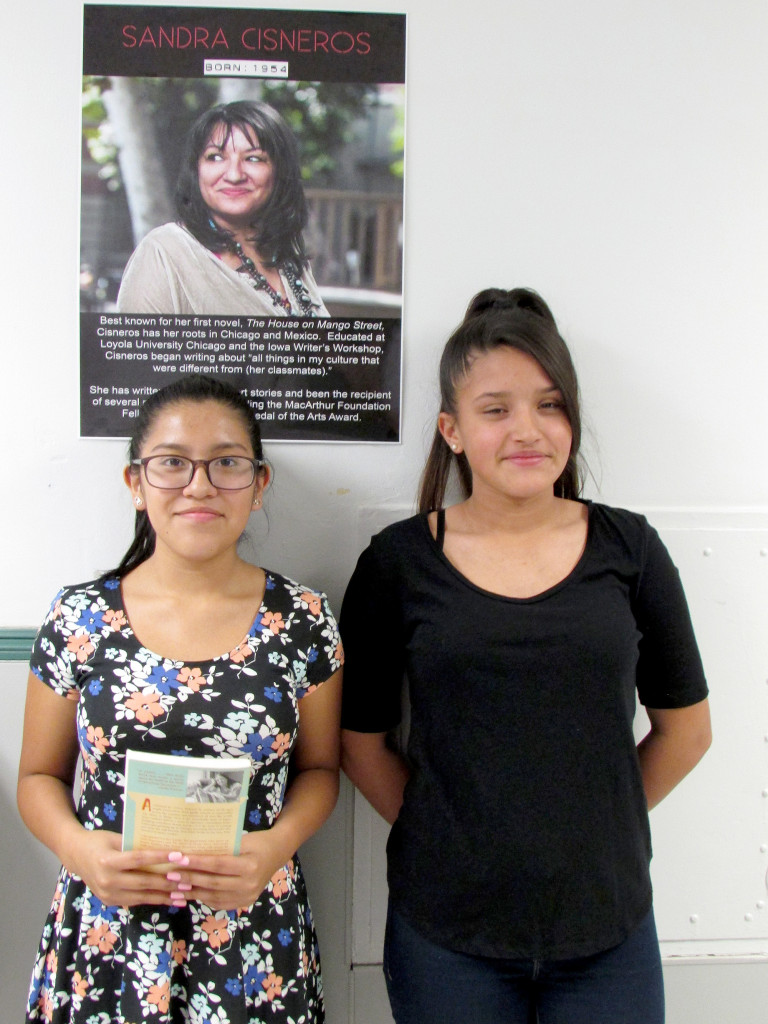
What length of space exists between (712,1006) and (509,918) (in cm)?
79

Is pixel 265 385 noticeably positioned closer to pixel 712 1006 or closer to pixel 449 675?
pixel 449 675

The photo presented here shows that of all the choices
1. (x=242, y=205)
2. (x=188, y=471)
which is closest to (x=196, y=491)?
(x=188, y=471)

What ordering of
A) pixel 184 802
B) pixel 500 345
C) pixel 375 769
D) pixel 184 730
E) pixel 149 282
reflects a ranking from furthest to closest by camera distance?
1. pixel 149 282
2. pixel 375 769
3. pixel 500 345
4. pixel 184 730
5. pixel 184 802

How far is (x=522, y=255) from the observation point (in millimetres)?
1334

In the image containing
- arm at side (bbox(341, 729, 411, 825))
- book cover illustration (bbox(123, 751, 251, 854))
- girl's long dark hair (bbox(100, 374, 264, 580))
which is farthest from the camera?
arm at side (bbox(341, 729, 411, 825))

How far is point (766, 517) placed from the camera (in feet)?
4.54

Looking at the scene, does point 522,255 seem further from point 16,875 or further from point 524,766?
point 16,875

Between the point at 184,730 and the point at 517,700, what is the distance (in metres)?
0.48

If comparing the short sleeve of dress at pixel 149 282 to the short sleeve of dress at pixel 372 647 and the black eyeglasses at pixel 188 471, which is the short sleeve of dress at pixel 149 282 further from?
the short sleeve of dress at pixel 372 647

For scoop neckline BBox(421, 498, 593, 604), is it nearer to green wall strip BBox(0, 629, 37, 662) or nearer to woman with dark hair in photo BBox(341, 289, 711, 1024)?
woman with dark hair in photo BBox(341, 289, 711, 1024)

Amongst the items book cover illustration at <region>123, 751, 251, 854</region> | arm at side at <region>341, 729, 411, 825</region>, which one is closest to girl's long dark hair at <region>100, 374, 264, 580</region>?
book cover illustration at <region>123, 751, 251, 854</region>

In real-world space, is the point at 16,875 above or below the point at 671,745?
below

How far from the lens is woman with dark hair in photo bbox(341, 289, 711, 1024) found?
100 centimetres

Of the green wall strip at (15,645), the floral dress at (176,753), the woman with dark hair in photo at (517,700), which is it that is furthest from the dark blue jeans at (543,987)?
the green wall strip at (15,645)
